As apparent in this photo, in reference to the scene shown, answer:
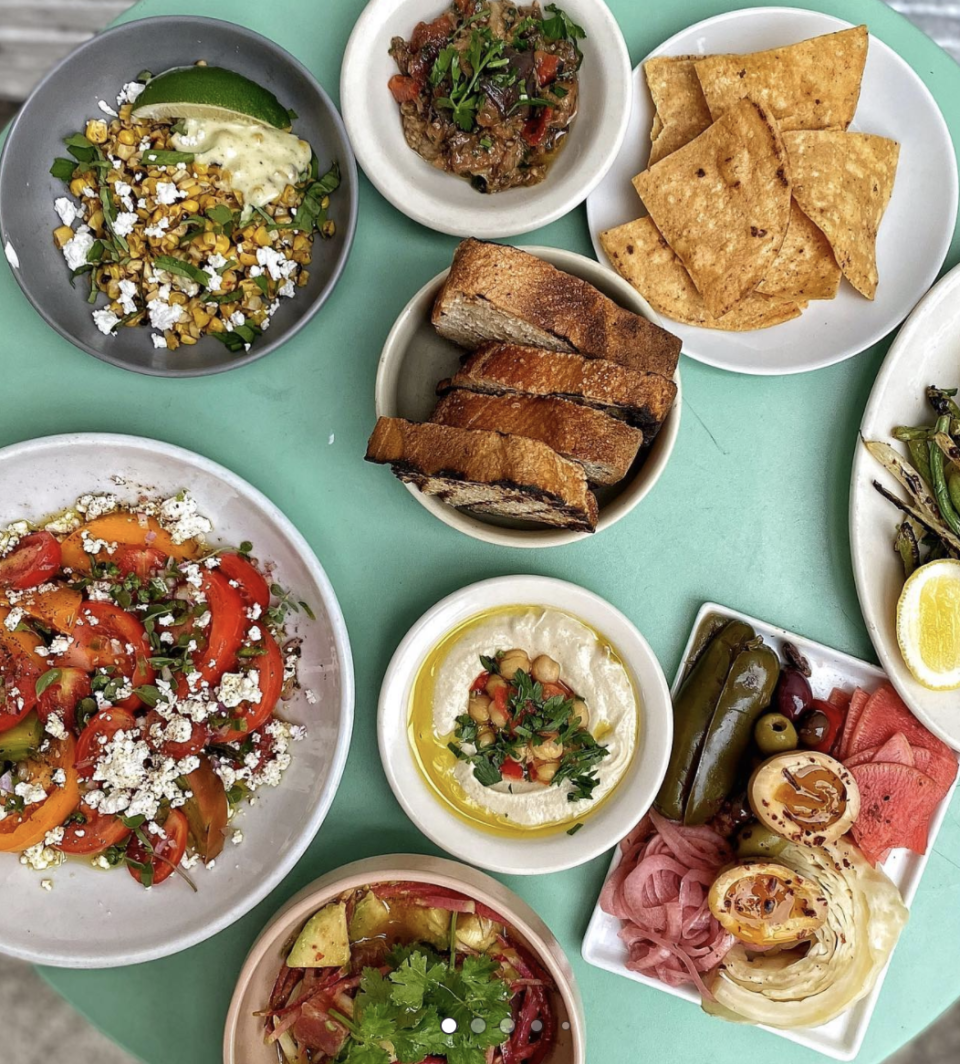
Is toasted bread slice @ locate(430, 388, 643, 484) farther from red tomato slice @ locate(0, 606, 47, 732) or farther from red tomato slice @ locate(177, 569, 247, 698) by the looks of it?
red tomato slice @ locate(0, 606, 47, 732)

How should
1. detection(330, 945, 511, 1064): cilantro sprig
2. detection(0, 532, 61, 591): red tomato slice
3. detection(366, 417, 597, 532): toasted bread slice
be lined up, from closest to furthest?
detection(366, 417, 597, 532): toasted bread slice → detection(330, 945, 511, 1064): cilantro sprig → detection(0, 532, 61, 591): red tomato slice

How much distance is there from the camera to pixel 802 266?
212cm

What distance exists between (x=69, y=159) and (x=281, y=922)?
1.77m

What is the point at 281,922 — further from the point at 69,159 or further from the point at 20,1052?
the point at 20,1052

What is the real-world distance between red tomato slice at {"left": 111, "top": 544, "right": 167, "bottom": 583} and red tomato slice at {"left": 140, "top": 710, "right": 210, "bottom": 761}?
12.7 inches

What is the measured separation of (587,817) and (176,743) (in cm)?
97

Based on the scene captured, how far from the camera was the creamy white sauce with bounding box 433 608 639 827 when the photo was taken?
83.7 inches

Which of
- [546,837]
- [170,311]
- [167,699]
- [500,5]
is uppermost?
[500,5]

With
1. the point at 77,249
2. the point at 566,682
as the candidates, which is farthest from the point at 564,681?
the point at 77,249

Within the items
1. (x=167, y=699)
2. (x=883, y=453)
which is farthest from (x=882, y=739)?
(x=167, y=699)

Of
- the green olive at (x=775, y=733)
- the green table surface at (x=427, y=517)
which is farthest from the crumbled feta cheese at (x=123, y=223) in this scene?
the green olive at (x=775, y=733)

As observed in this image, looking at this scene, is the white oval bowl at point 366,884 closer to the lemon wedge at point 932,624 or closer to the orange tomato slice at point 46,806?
the orange tomato slice at point 46,806

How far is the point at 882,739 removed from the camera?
2213 millimetres

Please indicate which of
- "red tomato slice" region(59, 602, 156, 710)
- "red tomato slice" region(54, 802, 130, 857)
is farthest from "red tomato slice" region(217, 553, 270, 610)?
"red tomato slice" region(54, 802, 130, 857)
